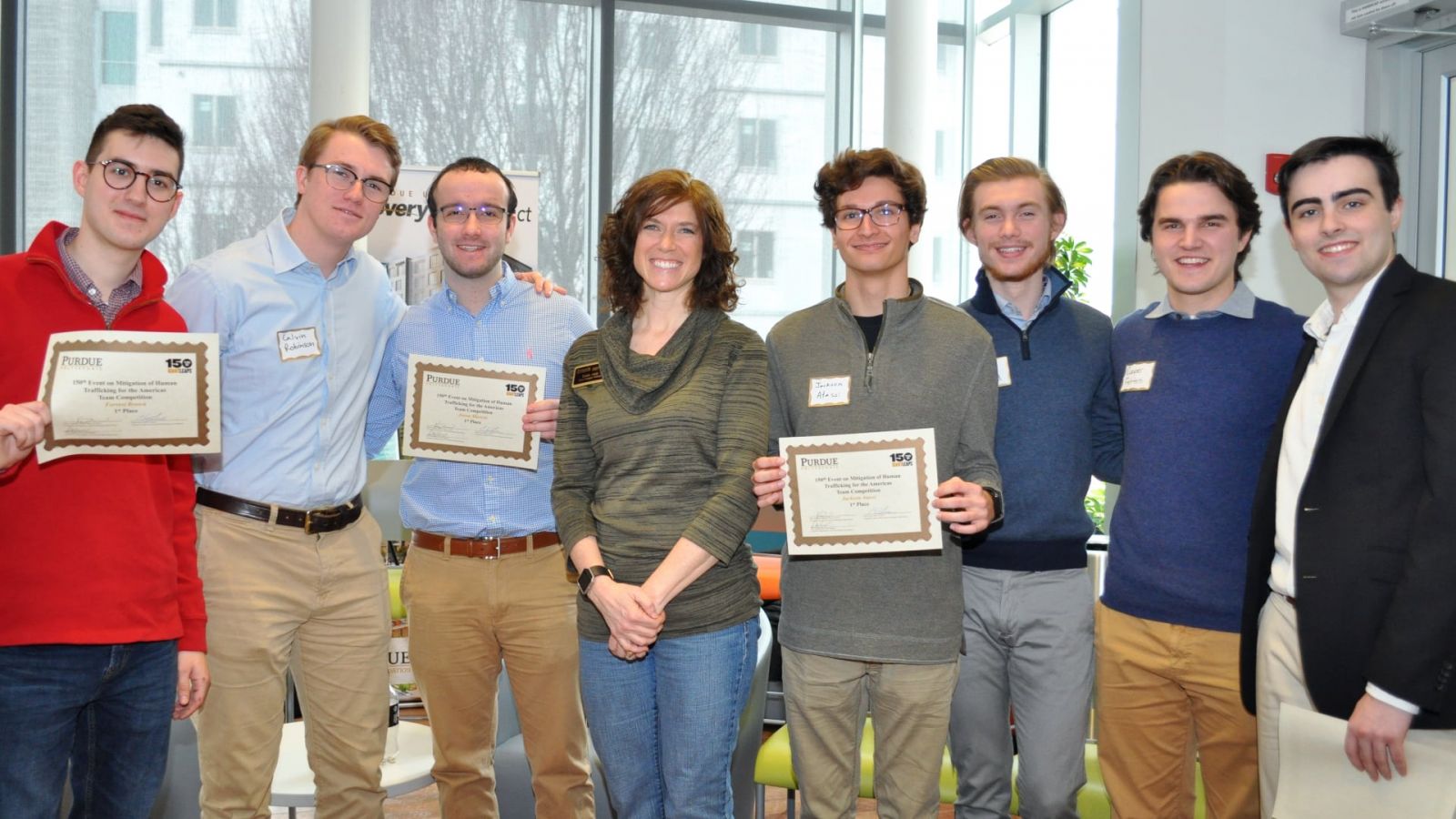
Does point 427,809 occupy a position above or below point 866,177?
below

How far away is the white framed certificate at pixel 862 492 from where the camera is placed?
239 cm

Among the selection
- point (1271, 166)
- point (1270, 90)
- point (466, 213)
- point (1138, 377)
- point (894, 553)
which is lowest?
point (894, 553)

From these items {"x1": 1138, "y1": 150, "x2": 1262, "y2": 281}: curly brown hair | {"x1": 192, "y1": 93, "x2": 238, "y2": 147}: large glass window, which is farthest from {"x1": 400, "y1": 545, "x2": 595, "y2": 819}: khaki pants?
{"x1": 192, "y1": 93, "x2": 238, "y2": 147}: large glass window

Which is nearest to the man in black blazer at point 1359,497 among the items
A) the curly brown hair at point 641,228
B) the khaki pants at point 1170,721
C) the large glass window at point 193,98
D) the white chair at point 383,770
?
the khaki pants at point 1170,721

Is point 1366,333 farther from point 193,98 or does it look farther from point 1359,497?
point 193,98

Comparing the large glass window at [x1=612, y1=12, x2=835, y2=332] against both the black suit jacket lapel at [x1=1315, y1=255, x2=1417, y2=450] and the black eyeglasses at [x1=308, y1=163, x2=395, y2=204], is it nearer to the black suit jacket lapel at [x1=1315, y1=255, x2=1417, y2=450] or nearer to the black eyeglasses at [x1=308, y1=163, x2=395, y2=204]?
the black eyeglasses at [x1=308, y1=163, x2=395, y2=204]

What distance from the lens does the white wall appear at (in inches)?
172

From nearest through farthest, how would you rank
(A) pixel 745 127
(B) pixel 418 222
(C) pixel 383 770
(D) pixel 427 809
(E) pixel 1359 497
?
(E) pixel 1359 497
(C) pixel 383 770
(D) pixel 427 809
(B) pixel 418 222
(A) pixel 745 127

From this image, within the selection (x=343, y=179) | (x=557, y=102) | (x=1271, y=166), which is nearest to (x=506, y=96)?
(x=557, y=102)

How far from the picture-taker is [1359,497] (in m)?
2.27

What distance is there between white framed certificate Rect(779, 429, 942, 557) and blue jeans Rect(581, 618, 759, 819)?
0.31m

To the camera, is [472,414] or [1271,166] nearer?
[472,414]

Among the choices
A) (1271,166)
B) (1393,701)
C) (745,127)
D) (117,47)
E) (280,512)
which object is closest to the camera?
(1393,701)

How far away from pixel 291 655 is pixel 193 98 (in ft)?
18.3
